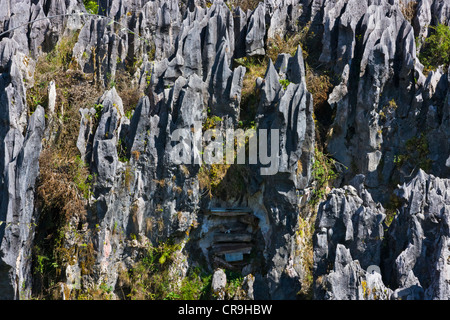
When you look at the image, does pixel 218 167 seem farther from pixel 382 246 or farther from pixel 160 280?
pixel 382 246

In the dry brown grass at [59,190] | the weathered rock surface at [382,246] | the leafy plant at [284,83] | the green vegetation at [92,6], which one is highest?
the green vegetation at [92,6]

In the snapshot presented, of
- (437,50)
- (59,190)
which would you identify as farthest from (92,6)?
(437,50)

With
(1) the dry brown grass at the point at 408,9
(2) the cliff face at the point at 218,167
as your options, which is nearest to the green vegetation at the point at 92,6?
(2) the cliff face at the point at 218,167

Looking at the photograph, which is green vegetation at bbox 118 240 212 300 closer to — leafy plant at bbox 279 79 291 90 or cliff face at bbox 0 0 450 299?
cliff face at bbox 0 0 450 299

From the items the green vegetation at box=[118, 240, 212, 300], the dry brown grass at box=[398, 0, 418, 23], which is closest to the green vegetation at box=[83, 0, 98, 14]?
the dry brown grass at box=[398, 0, 418, 23]

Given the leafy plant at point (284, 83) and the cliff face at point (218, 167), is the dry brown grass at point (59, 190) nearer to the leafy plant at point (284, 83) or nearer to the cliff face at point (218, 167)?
the cliff face at point (218, 167)

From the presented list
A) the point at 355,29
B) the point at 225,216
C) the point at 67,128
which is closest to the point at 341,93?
the point at 355,29
